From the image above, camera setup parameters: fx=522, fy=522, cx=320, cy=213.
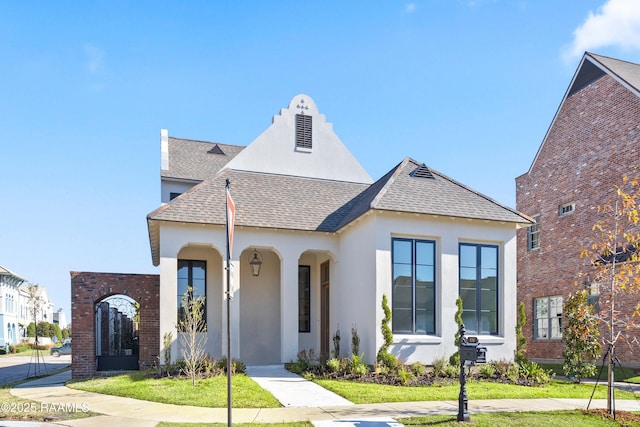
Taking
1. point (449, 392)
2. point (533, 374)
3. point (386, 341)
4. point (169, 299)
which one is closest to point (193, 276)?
point (169, 299)

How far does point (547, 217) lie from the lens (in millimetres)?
23266

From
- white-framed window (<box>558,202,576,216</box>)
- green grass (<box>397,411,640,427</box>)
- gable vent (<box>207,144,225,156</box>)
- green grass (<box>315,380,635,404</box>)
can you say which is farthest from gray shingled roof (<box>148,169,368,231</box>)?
white-framed window (<box>558,202,576,216</box>)

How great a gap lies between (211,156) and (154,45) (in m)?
14.3

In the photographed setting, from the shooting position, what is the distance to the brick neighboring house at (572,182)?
19.2 metres

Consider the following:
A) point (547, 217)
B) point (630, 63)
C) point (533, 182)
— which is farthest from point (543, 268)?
point (630, 63)

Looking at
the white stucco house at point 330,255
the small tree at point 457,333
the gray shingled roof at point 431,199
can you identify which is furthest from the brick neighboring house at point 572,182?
the small tree at point 457,333

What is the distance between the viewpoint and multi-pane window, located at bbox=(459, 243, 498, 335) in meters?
15.3

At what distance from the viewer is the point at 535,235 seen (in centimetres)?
2419

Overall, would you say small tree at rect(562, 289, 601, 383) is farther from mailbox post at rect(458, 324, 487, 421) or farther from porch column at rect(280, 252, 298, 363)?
porch column at rect(280, 252, 298, 363)

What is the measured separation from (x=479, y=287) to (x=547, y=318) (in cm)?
926

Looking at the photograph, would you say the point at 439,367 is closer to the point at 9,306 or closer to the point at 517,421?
the point at 517,421

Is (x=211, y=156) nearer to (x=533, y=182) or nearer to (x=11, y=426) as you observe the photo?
(x=533, y=182)

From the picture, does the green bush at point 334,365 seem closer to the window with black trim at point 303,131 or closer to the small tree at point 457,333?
the small tree at point 457,333

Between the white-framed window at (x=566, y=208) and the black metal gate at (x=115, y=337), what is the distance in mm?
17540
